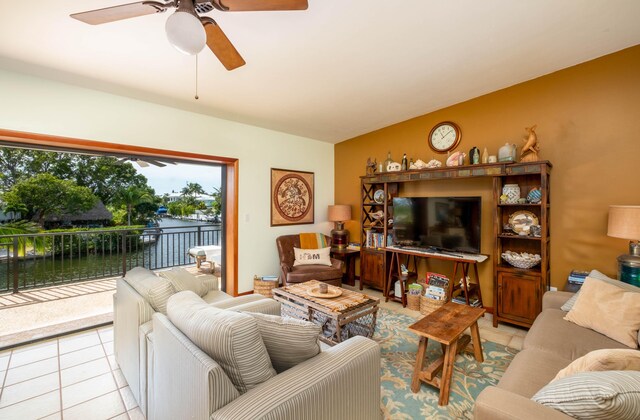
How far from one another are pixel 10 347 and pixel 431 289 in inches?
168

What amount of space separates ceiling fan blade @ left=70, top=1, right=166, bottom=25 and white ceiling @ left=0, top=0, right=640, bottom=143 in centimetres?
39

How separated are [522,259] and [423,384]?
178 centimetres

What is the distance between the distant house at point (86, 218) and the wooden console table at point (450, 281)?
368 cm

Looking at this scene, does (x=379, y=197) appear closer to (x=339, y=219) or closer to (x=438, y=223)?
(x=339, y=219)

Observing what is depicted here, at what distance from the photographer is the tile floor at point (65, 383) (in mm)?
1823

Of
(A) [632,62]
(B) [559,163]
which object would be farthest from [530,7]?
(B) [559,163]

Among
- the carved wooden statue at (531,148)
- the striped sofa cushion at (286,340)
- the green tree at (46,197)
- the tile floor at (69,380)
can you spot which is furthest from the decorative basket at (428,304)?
the green tree at (46,197)

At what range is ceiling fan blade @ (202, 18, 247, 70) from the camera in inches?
60.9

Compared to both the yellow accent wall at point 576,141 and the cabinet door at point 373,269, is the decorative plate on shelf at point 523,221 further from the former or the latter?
the cabinet door at point 373,269

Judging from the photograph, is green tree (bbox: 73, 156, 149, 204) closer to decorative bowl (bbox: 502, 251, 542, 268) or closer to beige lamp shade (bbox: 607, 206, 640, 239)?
decorative bowl (bbox: 502, 251, 542, 268)

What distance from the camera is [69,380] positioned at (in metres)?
2.13

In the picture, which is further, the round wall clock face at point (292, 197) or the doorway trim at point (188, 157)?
the round wall clock face at point (292, 197)

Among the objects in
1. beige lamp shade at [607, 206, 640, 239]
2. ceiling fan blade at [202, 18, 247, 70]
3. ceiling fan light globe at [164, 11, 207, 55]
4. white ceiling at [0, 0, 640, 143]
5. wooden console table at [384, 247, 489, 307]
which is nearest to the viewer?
ceiling fan light globe at [164, 11, 207, 55]

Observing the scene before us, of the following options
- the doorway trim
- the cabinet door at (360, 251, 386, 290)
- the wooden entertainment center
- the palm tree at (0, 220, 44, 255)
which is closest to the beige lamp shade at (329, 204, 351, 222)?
the cabinet door at (360, 251, 386, 290)
